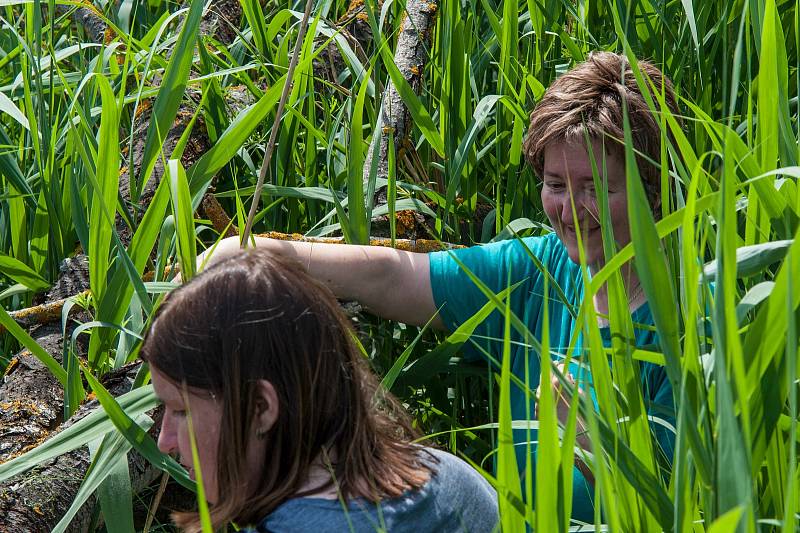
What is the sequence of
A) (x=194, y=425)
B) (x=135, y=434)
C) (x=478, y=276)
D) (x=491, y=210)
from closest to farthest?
(x=194, y=425), (x=135, y=434), (x=478, y=276), (x=491, y=210)

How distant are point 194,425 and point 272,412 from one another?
0.23 ft

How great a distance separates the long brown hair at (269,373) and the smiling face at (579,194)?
A: 1.82ft

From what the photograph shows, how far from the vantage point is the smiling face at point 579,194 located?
1402mm

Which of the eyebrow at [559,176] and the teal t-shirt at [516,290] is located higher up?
the eyebrow at [559,176]

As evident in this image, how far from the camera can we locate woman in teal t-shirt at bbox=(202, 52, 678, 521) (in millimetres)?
1403

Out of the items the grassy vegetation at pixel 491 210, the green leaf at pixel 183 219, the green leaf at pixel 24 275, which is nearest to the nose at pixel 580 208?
the grassy vegetation at pixel 491 210

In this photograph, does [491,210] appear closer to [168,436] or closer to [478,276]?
[478,276]

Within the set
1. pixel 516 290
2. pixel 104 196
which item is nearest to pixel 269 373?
pixel 104 196

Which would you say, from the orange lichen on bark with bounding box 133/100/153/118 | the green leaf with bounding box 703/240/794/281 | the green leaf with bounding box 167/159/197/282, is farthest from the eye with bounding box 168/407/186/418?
the orange lichen on bark with bounding box 133/100/153/118

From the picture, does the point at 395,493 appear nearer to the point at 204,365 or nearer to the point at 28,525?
the point at 204,365

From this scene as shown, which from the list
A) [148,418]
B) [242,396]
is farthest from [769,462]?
[148,418]

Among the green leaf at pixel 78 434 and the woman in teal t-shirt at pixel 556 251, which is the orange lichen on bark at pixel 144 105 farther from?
the green leaf at pixel 78 434

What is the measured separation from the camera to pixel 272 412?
0.90m

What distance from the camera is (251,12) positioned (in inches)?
71.1
